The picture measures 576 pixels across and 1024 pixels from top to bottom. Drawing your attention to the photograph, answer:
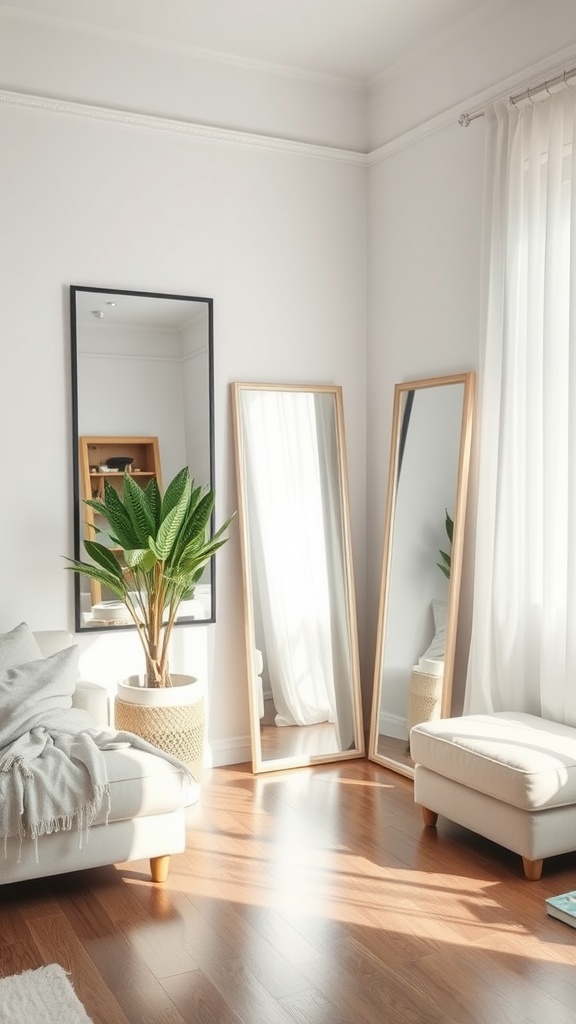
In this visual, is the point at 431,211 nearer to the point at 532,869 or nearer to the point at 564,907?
the point at 532,869

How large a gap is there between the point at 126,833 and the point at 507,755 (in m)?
1.25

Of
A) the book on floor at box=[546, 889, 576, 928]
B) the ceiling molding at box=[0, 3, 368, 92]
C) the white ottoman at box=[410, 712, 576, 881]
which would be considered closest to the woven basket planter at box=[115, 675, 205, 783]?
the white ottoman at box=[410, 712, 576, 881]

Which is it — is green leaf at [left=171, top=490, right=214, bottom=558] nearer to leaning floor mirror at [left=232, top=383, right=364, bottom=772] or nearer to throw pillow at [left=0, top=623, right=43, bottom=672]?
leaning floor mirror at [left=232, top=383, right=364, bottom=772]

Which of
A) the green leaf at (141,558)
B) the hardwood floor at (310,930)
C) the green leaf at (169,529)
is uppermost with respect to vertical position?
the green leaf at (169,529)

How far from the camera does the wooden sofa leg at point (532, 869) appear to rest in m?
3.07

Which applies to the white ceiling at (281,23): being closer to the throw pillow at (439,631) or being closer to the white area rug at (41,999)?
the throw pillow at (439,631)

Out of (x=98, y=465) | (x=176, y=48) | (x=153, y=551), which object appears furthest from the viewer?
(x=176, y=48)

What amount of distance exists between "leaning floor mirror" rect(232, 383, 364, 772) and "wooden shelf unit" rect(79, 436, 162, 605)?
0.48 metres

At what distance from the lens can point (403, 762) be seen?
4.29 meters

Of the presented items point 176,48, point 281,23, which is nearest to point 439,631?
point 281,23

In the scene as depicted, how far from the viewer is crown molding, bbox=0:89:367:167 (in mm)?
3906

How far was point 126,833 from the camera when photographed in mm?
3025

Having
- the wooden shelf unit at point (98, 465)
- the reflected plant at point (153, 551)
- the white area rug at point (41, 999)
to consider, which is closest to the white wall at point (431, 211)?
the reflected plant at point (153, 551)

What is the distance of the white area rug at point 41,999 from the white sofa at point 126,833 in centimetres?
42
